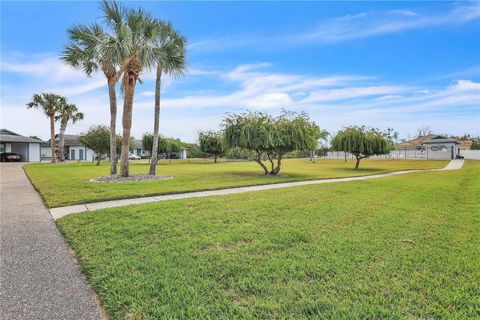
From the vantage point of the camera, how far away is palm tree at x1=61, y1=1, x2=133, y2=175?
488 inches

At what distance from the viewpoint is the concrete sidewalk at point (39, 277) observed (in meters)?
2.59

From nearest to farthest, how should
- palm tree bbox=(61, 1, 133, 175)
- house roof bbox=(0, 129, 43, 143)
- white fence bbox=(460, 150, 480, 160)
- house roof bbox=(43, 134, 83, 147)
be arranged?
palm tree bbox=(61, 1, 133, 175) < house roof bbox=(0, 129, 43, 143) < white fence bbox=(460, 150, 480, 160) < house roof bbox=(43, 134, 83, 147)

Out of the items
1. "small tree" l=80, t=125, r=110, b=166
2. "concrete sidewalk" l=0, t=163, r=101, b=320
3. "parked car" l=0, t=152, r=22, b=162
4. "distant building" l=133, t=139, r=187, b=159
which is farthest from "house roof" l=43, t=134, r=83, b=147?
"concrete sidewalk" l=0, t=163, r=101, b=320

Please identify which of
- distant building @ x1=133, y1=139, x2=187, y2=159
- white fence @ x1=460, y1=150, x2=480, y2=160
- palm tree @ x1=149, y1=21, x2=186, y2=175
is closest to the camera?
palm tree @ x1=149, y1=21, x2=186, y2=175

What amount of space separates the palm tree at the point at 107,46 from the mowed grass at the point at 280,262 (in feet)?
28.1

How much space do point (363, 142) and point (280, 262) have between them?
77.5 ft

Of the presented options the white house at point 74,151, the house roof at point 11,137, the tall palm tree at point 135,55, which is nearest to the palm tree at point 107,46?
the tall palm tree at point 135,55

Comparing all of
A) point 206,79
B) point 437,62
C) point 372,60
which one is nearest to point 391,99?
point 437,62

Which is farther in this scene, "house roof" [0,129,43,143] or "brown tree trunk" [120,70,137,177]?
"house roof" [0,129,43,143]

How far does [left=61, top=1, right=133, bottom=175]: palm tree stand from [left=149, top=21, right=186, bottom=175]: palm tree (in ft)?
5.45

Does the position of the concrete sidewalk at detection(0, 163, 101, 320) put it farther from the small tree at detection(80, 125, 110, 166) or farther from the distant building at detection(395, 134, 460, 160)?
the distant building at detection(395, 134, 460, 160)

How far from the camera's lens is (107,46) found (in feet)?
40.3

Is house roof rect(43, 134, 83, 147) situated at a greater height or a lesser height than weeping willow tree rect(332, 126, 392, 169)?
greater

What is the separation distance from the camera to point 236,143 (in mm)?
16703
